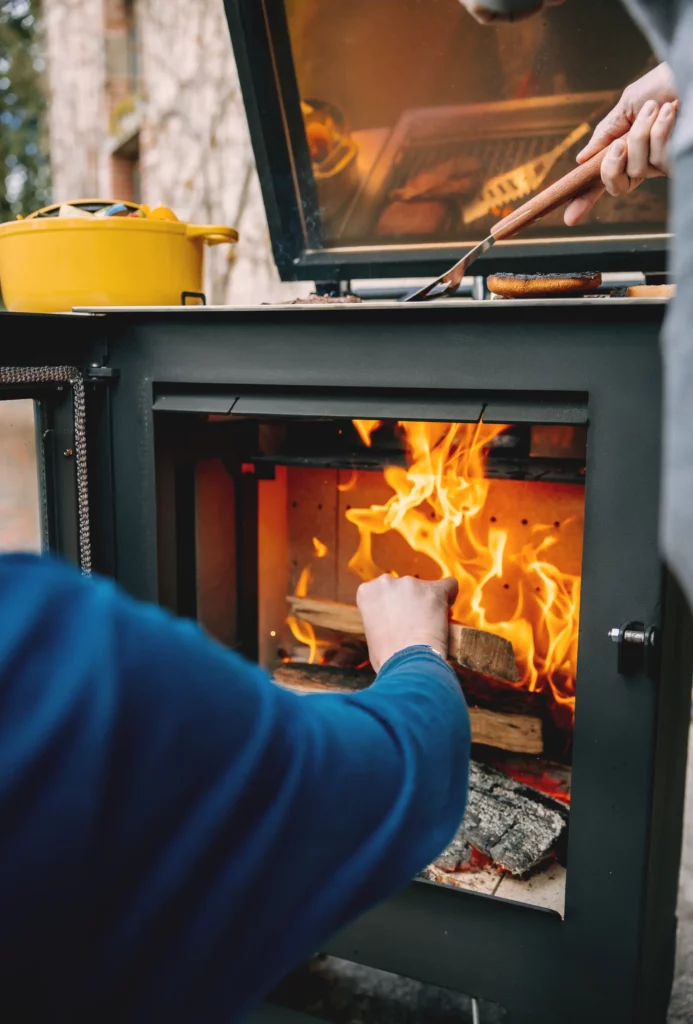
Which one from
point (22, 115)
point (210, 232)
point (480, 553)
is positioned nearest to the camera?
point (210, 232)

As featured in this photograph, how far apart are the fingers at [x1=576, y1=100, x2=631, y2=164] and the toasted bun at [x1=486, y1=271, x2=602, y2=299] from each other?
16 centimetres

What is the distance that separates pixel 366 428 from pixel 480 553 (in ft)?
1.05

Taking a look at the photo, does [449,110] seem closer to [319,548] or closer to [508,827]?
[319,548]

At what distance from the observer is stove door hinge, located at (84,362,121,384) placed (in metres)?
1.28

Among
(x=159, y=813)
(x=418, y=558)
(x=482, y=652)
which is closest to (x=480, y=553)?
(x=418, y=558)

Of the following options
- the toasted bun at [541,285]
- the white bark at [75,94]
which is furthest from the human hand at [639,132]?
the white bark at [75,94]

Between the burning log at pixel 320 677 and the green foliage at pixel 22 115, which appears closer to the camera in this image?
the burning log at pixel 320 677

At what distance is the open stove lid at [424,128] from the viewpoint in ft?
4.77

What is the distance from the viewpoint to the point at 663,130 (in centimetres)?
94

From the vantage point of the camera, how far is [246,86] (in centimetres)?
153

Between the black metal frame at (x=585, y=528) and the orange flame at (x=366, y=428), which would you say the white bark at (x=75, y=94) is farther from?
the black metal frame at (x=585, y=528)

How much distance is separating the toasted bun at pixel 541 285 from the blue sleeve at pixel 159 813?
78cm

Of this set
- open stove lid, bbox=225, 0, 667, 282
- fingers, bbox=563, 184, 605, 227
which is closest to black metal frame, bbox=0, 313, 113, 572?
open stove lid, bbox=225, 0, 667, 282

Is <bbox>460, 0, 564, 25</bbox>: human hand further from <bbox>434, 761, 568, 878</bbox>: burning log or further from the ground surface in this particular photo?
the ground surface
